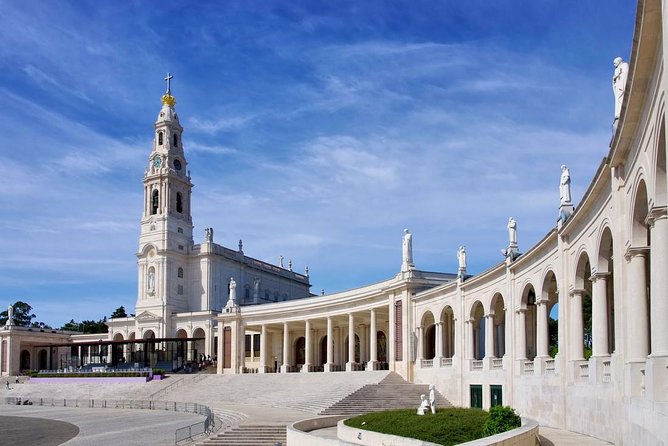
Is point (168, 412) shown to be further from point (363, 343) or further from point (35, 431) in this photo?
point (363, 343)

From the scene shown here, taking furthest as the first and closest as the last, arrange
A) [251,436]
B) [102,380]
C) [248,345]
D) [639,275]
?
[248,345] < [102,380] < [251,436] < [639,275]

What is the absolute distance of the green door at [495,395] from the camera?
133ft

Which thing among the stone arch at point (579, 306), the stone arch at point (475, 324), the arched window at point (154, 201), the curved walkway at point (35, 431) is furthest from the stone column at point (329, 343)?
the arched window at point (154, 201)

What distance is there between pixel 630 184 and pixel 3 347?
95517 millimetres

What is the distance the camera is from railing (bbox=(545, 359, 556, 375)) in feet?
104

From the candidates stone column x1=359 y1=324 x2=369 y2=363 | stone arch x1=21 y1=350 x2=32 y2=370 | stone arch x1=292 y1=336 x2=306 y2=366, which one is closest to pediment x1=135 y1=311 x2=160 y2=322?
stone arch x1=292 y1=336 x2=306 y2=366

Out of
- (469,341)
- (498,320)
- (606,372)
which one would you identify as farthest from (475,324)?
(606,372)

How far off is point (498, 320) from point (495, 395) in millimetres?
5173

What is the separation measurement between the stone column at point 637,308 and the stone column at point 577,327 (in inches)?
348

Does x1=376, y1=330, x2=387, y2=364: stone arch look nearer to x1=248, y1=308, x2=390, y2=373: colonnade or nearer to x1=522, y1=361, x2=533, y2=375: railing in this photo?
x1=248, y1=308, x2=390, y2=373: colonnade

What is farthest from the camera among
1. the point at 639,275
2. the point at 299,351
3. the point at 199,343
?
the point at 199,343

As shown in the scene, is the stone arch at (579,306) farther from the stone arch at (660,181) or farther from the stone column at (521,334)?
the stone arch at (660,181)

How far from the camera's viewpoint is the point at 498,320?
44.8m

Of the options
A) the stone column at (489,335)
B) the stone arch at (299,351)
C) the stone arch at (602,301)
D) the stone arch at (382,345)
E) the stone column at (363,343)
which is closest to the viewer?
the stone arch at (602,301)
